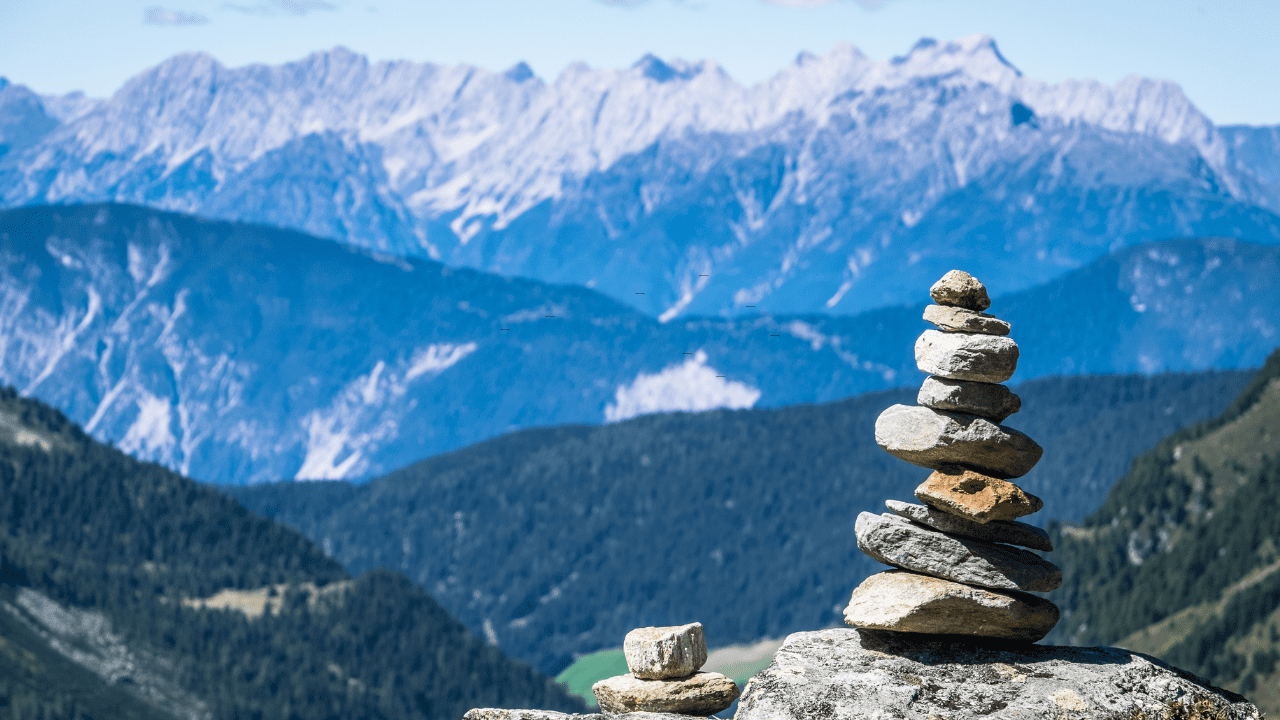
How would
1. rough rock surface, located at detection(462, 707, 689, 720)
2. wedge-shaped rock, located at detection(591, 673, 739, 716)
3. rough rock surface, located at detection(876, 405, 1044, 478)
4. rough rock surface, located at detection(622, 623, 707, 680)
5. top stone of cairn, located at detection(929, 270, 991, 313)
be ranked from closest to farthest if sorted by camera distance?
rough rock surface, located at detection(462, 707, 689, 720)
wedge-shaped rock, located at detection(591, 673, 739, 716)
rough rock surface, located at detection(622, 623, 707, 680)
rough rock surface, located at detection(876, 405, 1044, 478)
top stone of cairn, located at detection(929, 270, 991, 313)

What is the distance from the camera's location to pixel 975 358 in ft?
102

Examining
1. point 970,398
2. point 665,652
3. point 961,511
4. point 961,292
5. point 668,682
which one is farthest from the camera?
point 961,292

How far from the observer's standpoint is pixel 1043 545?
1240 inches

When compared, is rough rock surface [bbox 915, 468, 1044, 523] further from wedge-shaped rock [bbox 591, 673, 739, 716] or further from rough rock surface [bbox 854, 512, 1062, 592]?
wedge-shaped rock [bbox 591, 673, 739, 716]

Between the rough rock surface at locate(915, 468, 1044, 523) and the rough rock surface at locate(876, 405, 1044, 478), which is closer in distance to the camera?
the rough rock surface at locate(915, 468, 1044, 523)

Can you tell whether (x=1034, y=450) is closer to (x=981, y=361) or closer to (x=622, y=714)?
(x=981, y=361)

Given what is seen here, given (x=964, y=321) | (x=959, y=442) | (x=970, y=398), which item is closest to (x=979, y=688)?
(x=959, y=442)

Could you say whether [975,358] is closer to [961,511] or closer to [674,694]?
[961,511]

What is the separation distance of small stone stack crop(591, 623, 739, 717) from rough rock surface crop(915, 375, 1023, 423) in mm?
6794

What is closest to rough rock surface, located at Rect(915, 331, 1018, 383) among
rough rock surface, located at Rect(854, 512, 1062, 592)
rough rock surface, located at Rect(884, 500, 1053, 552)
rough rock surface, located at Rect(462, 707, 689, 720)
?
rough rock surface, located at Rect(884, 500, 1053, 552)

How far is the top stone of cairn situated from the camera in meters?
32.1

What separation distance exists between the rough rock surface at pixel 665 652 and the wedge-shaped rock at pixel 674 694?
7.9 inches

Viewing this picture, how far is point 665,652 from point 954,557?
599 cm

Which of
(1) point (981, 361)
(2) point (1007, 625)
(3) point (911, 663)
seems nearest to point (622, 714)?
(3) point (911, 663)
